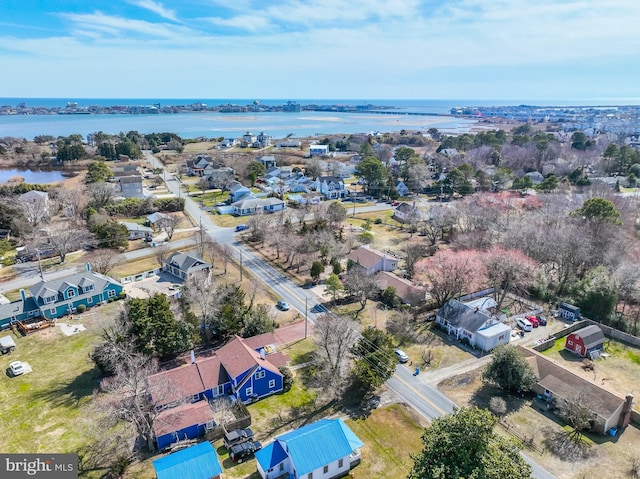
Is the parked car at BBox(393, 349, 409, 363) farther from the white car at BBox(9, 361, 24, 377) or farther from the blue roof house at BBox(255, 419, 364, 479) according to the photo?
the white car at BBox(9, 361, 24, 377)

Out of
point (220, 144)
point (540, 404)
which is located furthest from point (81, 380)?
point (220, 144)

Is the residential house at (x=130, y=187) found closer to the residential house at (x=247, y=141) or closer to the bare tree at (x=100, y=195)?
the bare tree at (x=100, y=195)

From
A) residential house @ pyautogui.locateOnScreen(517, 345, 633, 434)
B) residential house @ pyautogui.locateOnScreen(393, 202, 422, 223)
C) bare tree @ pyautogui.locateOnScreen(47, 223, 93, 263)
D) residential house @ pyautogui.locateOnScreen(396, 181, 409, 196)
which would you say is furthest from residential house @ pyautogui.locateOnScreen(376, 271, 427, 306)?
residential house @ pyautogui.locateOnScreen(396, 181, 409, 196)

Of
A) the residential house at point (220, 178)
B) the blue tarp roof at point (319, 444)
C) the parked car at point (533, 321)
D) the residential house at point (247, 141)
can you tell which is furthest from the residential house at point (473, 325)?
the residential house at point (247, 141)

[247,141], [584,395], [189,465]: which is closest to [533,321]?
[584,395]

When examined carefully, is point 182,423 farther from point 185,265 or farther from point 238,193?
point 238,193
